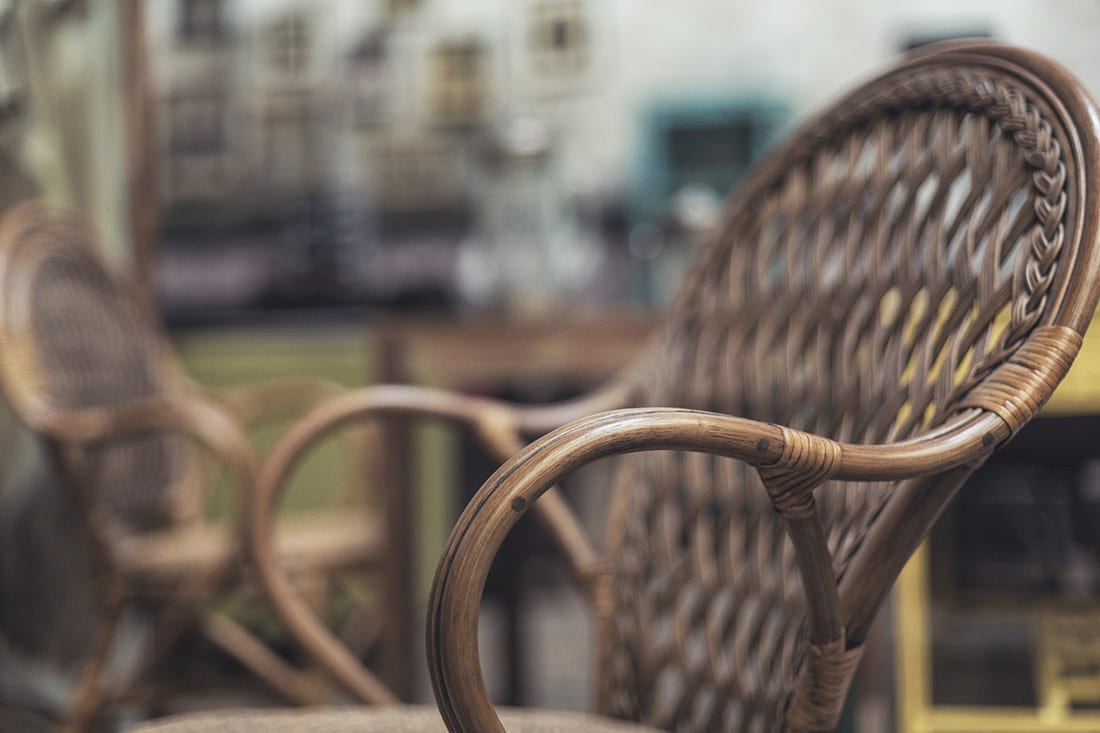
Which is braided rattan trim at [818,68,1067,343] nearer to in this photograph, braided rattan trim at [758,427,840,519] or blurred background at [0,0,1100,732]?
braided rattan trim at [758,427,840,519]

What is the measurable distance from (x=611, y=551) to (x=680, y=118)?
221 centimetres

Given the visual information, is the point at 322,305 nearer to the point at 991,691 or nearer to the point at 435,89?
the point at 435,89

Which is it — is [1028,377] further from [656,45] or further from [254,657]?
[656,45]

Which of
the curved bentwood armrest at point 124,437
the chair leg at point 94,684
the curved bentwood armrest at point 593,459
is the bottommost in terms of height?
the chair leg at point 94,684

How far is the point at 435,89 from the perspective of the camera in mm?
3227

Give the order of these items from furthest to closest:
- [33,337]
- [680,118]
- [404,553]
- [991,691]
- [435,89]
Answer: [435,89]
[680,118]
[404,553]
[33,337]
[991,691]

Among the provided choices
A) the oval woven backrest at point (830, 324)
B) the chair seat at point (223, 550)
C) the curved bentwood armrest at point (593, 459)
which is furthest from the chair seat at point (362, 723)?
the chair seat at point (223, 550)

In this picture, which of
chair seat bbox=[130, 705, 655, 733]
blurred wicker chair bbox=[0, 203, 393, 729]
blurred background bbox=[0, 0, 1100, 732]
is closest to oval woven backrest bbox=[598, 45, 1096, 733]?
chair seat bbox=[130, 705, 655, 733]

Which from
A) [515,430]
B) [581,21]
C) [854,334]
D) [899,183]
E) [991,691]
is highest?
[581,21]

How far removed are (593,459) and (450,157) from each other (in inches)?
111

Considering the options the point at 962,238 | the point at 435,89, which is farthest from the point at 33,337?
the point at 435,89

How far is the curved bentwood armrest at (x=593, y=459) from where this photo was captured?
53 centimetres

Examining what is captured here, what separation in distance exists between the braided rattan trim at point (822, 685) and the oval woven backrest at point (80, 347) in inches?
46.6

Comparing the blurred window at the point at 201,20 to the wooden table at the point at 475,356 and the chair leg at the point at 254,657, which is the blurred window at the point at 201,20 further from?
the chair leg at the point at 254,657
